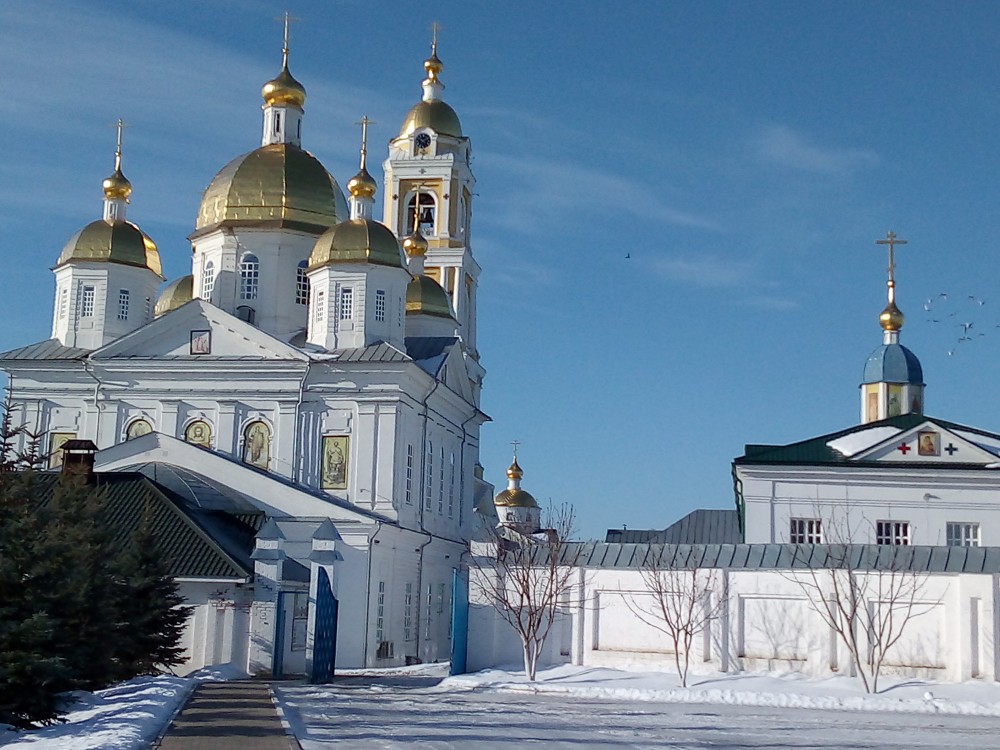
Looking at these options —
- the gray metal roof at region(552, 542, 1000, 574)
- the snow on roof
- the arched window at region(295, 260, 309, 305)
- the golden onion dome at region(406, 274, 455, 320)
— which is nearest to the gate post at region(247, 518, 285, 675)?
the gray metal roof at region(552, 542, 1000, 574)

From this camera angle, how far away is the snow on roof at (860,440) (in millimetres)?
33938

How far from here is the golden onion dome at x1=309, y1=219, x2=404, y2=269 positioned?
37250mm

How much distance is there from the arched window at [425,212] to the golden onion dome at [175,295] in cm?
1288

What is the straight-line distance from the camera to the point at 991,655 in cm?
2339

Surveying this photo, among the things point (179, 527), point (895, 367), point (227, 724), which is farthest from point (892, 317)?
point (227, 724)

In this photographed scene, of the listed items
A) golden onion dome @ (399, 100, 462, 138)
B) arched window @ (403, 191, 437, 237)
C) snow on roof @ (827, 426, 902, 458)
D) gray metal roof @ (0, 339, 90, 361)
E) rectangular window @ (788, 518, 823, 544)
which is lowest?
rectangular window @ (788, 518, 823, 544)

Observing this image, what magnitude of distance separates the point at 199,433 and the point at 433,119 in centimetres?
2245

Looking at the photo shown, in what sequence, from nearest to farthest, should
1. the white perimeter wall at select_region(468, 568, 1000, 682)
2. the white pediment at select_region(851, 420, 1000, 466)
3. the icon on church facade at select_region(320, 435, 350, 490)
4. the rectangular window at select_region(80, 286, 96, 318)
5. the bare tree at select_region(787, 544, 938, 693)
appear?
the white perimeter wall at select_region(468, 568, 1000, 682), the bare tree at select_region(787, 544, 938, 693), the white pediment at select_region(851, 420, 1000, 466), the icon on church facade at select_region(320, 435, 350, 490), the rectangular window at select_region(80, 286, 96, 318)

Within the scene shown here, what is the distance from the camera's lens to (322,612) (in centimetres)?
2709

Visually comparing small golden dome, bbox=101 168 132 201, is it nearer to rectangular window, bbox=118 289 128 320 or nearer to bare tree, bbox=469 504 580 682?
rectangular window, bbox=118 289 128 320

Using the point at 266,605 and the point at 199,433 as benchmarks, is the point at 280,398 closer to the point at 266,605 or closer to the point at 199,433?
the point at 199,433

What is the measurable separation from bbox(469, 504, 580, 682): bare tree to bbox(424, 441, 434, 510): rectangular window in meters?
11.4

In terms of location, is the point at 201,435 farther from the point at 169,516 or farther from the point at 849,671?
the point at 849,671

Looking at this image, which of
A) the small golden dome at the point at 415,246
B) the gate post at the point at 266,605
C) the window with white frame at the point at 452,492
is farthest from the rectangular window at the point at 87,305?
the gate post at the point at 266,605
